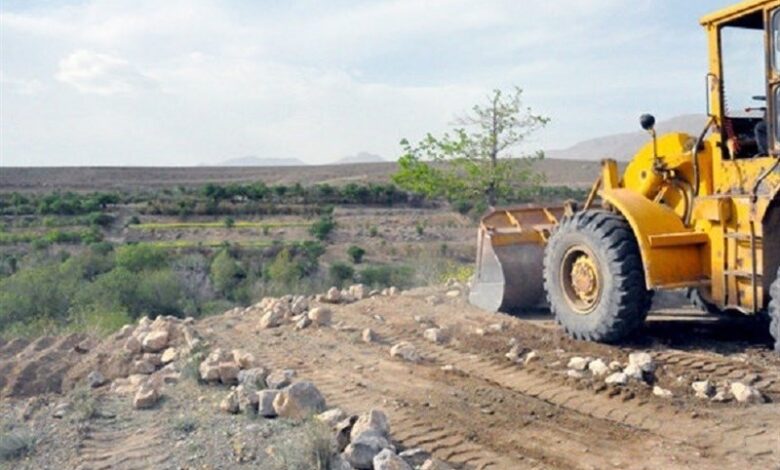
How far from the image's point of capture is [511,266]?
1102 cm

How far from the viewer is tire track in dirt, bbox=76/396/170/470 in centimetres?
586

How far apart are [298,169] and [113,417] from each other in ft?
271

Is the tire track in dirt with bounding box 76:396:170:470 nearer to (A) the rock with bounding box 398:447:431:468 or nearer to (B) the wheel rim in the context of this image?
(A) the rock with bounding box 398:447:431:468

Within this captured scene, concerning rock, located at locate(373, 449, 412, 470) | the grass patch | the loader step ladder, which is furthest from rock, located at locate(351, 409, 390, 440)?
the loader step ladder

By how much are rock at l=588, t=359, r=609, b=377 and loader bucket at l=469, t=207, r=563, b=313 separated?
328 cm

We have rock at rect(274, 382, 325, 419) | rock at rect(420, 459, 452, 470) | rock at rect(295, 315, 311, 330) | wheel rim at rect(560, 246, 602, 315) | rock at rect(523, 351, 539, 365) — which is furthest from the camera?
rock at rect(295, 315, 311, 330)

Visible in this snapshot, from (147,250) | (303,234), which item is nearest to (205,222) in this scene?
(303,234)

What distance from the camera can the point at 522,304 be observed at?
36.5 ft

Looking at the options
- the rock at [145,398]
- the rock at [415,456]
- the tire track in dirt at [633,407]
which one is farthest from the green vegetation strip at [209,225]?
the rock at [415,456]

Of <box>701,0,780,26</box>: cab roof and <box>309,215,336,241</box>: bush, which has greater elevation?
<box>701,0,780,26</box>: cab roof

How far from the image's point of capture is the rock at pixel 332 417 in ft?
20.0

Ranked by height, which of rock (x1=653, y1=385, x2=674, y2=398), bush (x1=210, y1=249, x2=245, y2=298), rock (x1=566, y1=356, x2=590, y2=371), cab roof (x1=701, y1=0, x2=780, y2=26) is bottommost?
bush (x1=210, y1=249, x2=245, y2=298)

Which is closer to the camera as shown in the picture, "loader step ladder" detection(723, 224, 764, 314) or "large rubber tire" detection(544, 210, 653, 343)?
"loader step ladder" detection(723, 224, 764, 314)

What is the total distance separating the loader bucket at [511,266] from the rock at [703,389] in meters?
4.14
